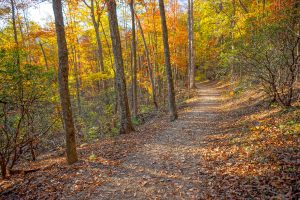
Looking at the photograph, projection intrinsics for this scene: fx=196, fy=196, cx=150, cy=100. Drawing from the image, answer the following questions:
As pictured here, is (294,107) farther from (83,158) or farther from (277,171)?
(83,158)

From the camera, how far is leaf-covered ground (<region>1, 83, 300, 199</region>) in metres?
3.84

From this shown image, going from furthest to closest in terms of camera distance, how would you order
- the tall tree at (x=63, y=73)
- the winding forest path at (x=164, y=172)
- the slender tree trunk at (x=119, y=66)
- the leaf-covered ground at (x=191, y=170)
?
the slender tree trunk at (x=119, y=66)
the tall tree at (x=63, y=73)
the winding forest path at (x=164, y=172)
the leaf-covered ground at (x=191, y=170)

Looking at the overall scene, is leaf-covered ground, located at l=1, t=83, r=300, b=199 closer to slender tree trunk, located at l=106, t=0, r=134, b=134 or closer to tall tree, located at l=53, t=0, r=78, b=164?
tall tree, located at l=53, t=0, r=78, b=164

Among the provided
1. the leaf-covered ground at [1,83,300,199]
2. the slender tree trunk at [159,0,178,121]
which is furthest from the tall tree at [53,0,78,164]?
the slender tree trunk at [159,0,178,121]

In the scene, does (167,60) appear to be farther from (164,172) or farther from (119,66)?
(164,172)

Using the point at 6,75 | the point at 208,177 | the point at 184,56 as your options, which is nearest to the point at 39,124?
the point at 6,75

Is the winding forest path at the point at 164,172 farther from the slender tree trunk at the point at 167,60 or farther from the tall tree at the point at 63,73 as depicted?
the slender tree trunk at the point at 167,60

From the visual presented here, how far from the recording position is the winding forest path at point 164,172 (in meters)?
4.17

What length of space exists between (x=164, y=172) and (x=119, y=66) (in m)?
5.29

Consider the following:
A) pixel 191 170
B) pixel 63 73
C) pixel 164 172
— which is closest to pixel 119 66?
pixel 63 73

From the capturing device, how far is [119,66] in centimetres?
873

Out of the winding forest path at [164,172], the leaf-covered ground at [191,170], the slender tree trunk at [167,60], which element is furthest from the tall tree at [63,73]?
the slender tree trunk at [167,60]

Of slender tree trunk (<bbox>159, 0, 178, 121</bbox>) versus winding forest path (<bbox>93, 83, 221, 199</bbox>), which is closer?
winding forest path (<bbox>93, 83, 221, 199</bbox>)

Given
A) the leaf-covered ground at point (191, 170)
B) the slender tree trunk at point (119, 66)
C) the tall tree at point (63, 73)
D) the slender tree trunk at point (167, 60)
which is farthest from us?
the slender tree trunk at point (167, 60)
